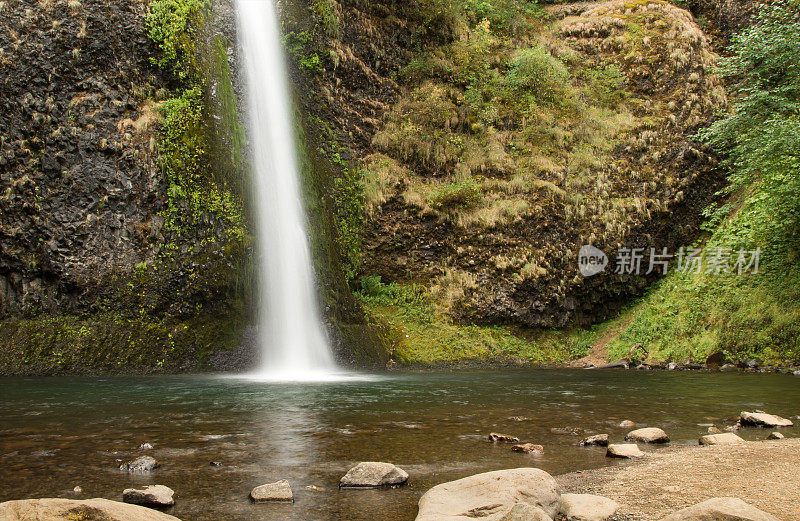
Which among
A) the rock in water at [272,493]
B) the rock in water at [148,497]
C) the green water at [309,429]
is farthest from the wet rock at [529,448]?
the rock in water at [148,497]

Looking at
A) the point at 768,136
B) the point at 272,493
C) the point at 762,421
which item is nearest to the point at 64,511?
the point at 272,493

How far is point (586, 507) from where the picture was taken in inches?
126

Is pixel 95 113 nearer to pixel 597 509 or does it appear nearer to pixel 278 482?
pixel 278 482

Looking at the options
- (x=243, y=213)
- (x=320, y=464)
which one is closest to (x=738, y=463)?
(x=320, y=464)

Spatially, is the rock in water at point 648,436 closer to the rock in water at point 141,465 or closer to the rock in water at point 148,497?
the rock in water at point 148,497

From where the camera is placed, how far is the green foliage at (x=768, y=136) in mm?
14328

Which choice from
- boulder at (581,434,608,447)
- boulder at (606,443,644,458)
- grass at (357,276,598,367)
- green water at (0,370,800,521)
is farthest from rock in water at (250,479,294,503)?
grass at (357,276,598,367)

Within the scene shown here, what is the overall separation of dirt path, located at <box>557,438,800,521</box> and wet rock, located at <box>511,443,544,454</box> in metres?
0.74

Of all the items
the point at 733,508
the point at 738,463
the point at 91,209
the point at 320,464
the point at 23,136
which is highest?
the point at 23,136

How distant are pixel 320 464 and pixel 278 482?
2.66 ft

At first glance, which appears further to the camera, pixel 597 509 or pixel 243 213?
pixel 243 213

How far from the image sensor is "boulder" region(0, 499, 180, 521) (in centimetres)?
263

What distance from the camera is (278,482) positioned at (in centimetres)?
376

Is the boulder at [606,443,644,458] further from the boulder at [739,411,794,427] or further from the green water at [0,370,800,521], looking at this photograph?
the boulder at [739,411,794,427]
